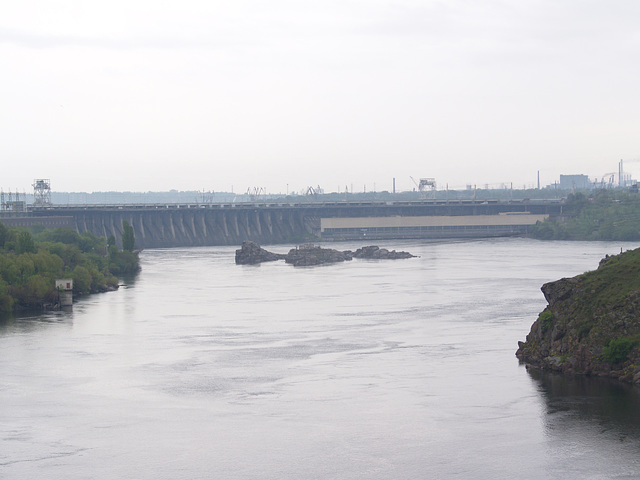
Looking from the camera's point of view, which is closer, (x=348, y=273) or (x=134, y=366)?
(x=134, y=366)

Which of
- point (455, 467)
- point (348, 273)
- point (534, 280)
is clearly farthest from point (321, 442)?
point (348, 273)

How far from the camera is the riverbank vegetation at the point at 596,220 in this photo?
241 ft

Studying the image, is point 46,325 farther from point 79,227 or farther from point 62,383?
point 79,227

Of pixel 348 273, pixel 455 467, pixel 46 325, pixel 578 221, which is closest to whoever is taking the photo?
pixel 455 467

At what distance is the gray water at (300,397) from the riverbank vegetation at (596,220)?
40127mm

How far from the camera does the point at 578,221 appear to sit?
7888 centimetres

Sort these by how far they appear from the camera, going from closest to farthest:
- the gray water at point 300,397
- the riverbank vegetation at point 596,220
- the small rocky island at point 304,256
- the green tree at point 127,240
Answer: the gray water at point 300,397 < the green tree at point 127,240 < the small rocky island at point 304,256 < the riverbank vegetation at point 596,220

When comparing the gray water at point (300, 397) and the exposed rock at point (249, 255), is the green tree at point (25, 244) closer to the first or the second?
the gray water at point (300, 397)

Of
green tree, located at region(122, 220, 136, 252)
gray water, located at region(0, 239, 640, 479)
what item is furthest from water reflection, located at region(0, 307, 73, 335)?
green tree, located at region(122, 220, 136, 252)

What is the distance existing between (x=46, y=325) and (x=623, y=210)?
2285 inches

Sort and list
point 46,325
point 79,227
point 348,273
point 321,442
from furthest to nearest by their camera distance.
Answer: point 79,227 → point 348,273 → point 46,325 → point 321,442

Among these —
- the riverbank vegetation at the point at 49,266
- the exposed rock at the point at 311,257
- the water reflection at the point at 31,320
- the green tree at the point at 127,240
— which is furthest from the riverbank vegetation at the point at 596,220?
the water reflection at the point at 31,320

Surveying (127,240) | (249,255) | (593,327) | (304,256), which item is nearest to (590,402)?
(593,327)

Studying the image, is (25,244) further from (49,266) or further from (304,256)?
(304,256)
